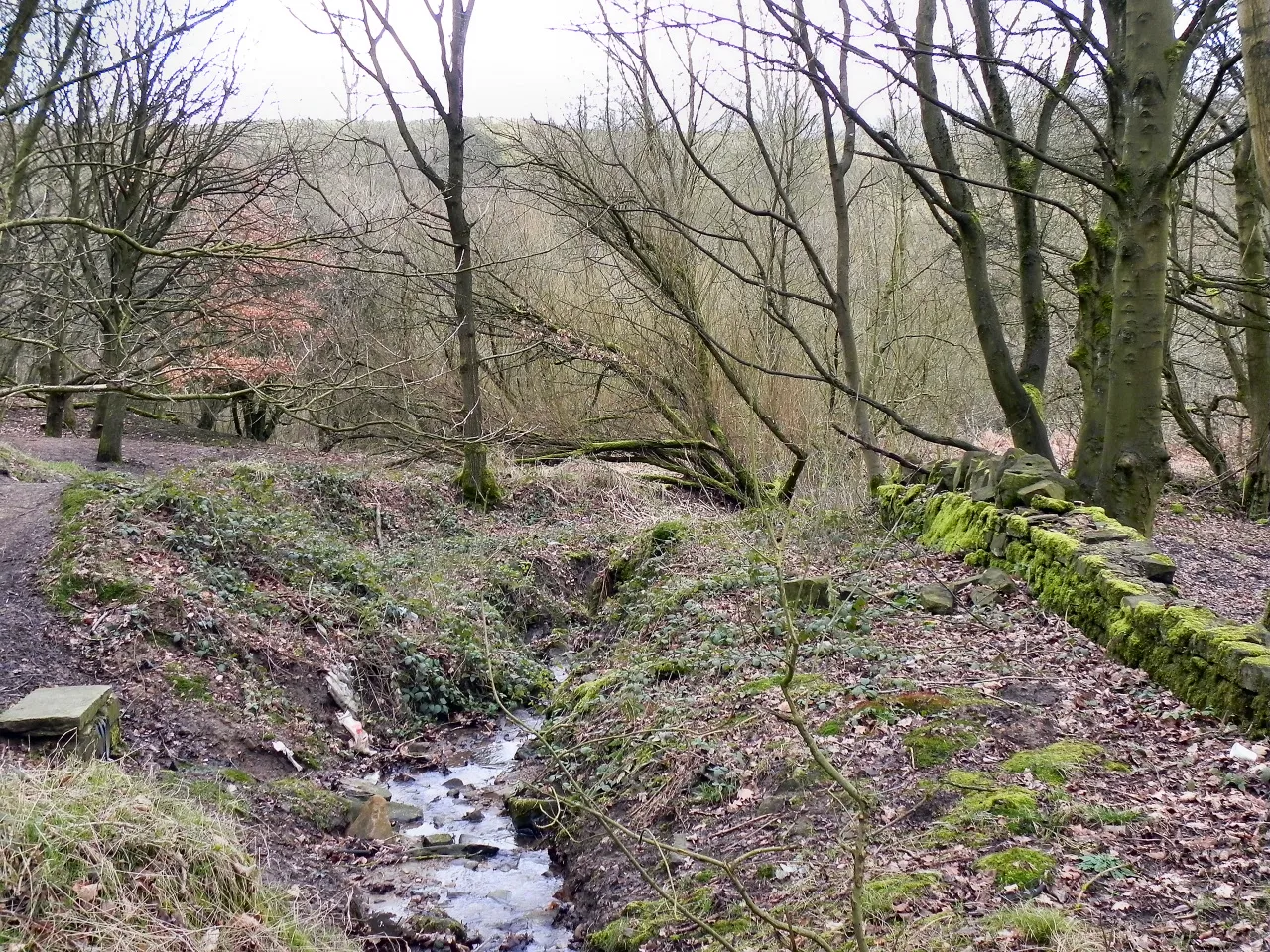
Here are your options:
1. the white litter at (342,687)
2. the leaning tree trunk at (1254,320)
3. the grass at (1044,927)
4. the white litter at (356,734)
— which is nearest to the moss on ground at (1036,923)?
the grass at (1044,927)

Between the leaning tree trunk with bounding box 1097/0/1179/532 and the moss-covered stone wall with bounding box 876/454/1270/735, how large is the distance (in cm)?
44

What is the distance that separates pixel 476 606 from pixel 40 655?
4301mm

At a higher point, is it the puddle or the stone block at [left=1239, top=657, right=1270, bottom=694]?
the stone block at [left=1239, top=657, right=1270, bottom=694]

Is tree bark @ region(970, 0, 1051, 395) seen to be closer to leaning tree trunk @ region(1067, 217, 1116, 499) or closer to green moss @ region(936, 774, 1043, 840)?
leaning tree trunk @ region(1067, 217, 1116, 499)

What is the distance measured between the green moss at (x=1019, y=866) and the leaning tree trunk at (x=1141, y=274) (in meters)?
4.35

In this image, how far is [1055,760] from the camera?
449 centimetres

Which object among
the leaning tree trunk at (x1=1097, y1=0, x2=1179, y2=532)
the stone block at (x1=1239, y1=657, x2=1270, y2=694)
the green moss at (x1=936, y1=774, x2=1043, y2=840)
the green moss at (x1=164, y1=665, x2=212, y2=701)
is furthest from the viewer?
the leaning tree trunk at (x1=1097, y1=0, x2=1179, y2=532)

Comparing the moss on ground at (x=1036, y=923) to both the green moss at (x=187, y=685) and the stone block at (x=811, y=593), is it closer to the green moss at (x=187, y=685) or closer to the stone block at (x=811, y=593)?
the stone block at (x=811, y=593)

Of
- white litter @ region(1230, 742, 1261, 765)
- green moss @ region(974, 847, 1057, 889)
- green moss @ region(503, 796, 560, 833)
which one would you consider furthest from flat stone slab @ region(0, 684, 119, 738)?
white litter @ region(1230, 742, 1261, 765)

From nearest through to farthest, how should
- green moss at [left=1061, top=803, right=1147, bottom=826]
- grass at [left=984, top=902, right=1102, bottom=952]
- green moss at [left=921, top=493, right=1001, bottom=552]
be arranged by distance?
grass at [left=984, top=902, right=1102, bottom=952] → green moss at [left=1061, top=803, right=1147, bottom=826] → green moss at [left=921, top=493, right=1001, bottom=552]

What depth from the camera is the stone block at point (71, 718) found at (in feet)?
16.5

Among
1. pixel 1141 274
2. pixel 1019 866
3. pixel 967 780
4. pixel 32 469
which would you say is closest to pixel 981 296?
pixel 1141 274

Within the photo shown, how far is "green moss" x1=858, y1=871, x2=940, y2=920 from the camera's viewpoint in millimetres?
3590

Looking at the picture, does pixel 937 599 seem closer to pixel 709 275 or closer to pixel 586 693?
pixel 586 693
